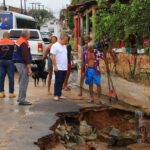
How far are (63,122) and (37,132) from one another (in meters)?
1.90

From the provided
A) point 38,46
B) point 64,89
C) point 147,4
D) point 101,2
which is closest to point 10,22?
point 38,46

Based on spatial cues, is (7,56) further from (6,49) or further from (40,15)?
(40,15)

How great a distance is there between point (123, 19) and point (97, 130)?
338 cm

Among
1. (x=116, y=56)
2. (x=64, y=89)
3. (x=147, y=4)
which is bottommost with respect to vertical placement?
(x=64, y=89)

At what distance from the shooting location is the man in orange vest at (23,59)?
1189 centimetres

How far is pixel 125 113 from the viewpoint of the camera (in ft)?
39.4

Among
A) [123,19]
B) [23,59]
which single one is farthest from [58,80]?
[123,19]

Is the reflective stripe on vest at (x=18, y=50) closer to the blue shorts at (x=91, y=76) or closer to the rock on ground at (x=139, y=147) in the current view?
the blue shorts at (x=91, y=76)

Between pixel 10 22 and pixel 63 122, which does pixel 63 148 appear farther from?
pixel 10 22

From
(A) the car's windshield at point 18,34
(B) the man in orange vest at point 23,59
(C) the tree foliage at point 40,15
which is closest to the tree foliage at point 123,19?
(B) the man in orange vest at point 23,59

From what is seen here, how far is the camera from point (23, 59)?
39.2ft

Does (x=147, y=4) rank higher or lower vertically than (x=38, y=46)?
higher

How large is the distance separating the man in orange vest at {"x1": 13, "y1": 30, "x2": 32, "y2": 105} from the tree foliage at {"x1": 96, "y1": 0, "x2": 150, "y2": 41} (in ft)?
8.10

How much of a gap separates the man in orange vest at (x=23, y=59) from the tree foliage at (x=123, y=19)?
2.47m
